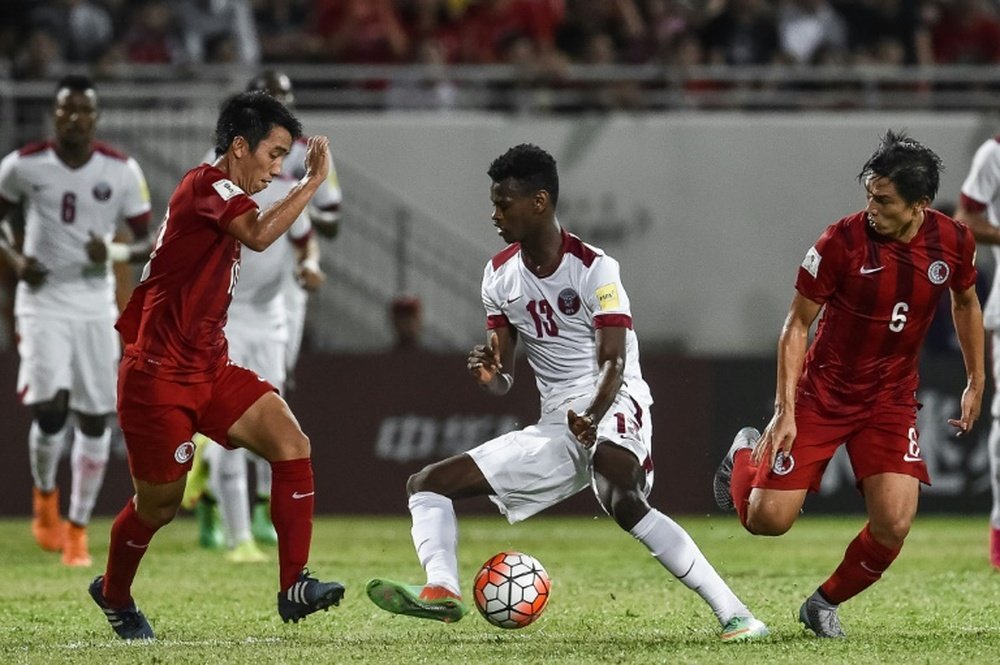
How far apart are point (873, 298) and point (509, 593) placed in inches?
75.0

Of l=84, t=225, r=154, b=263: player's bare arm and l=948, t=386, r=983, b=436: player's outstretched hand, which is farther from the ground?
l=84, t=225, r=154, b=263: player's bare arm

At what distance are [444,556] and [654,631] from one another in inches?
39.2

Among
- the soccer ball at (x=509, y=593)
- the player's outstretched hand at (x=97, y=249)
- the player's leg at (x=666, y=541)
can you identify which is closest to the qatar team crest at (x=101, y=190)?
the player's outstretched hand at (x=97, y=249)

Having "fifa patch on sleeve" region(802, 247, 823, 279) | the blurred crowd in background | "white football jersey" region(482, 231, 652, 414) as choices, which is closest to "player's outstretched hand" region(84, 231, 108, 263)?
"white football jersey" region(482, 231, 652, 414)

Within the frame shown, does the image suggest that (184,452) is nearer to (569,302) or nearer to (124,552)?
(124,552)

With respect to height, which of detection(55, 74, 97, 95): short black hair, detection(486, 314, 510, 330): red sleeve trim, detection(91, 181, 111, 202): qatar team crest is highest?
detection(55, 74, 97, 95): short black hair

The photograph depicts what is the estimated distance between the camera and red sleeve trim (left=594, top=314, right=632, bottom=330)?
734cm

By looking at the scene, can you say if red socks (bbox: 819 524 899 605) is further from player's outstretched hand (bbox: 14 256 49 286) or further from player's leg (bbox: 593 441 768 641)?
player's outstretched hand (bbox: 14 256 49 286)

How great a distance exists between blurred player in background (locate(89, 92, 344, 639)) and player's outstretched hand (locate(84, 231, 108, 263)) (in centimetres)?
359

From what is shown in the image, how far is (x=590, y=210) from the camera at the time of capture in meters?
17.0

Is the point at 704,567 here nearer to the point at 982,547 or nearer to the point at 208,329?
the point at 208,329

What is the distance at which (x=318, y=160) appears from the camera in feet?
23.3

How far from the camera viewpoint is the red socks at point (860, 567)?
7.41 m

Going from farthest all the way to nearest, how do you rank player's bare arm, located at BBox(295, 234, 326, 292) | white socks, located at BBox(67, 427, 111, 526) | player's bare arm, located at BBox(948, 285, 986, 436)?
1. player's bare arm, located at BBox(295, 234, 326, 292)
2. white socks, located at BBox(67, 427, 111, 526)
3. player's bare arm, located at BBox(948, 285, 986, 436)
